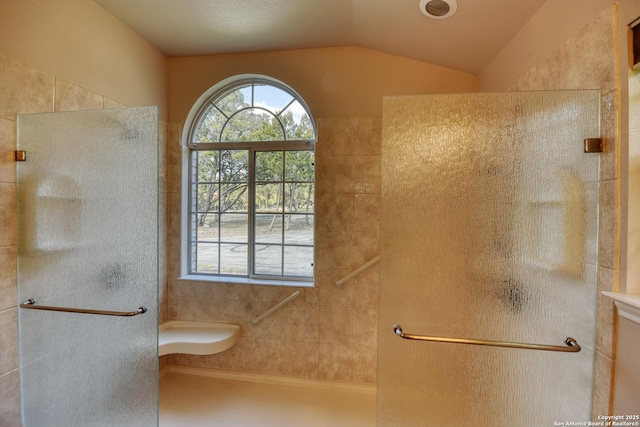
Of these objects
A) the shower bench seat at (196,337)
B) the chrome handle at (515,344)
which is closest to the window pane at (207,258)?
the shower bench seat at (196,337)

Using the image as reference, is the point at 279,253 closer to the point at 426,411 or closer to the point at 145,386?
the point at 145,386

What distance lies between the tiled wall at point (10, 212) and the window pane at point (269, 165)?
1265 millimetres

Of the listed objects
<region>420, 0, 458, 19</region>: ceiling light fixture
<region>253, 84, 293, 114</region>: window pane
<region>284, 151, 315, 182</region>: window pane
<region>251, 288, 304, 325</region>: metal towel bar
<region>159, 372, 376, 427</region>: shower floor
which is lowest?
<region>159, 372, 376, 427</region>: shower floor

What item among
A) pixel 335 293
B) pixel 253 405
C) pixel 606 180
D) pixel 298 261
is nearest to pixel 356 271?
pixel 335 293

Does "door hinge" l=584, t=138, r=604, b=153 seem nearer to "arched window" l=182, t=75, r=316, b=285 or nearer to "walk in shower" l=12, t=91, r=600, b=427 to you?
"walk in shower" l=12, t=91, r=600, b=427

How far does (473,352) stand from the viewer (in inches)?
42.7

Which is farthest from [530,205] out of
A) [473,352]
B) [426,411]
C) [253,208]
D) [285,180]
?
[253,208]

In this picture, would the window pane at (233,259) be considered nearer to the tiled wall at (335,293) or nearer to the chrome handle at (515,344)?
the tiled wall at (335,293)

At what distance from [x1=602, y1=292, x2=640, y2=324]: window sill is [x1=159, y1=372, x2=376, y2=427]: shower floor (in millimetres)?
1453

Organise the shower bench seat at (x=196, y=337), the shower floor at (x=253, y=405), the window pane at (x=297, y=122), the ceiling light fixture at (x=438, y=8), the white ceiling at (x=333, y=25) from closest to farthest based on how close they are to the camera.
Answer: the ceiling light fixture at (x=438, y=8), the white ceiling at (x=333, y=25), the shower floor at (x=253, y=405), the shower bench seat at (x=196, y=337), the window pane at (x=297, y=122)

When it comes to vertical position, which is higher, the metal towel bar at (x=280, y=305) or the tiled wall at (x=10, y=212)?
the tiled wall at (x=10, y=212)

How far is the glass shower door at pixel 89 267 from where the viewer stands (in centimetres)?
118

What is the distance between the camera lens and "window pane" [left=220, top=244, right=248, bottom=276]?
230 centimetres

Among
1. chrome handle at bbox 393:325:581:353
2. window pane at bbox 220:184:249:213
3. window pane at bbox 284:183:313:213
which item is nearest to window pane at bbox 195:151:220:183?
window pane at bbox 220:184:249:213
